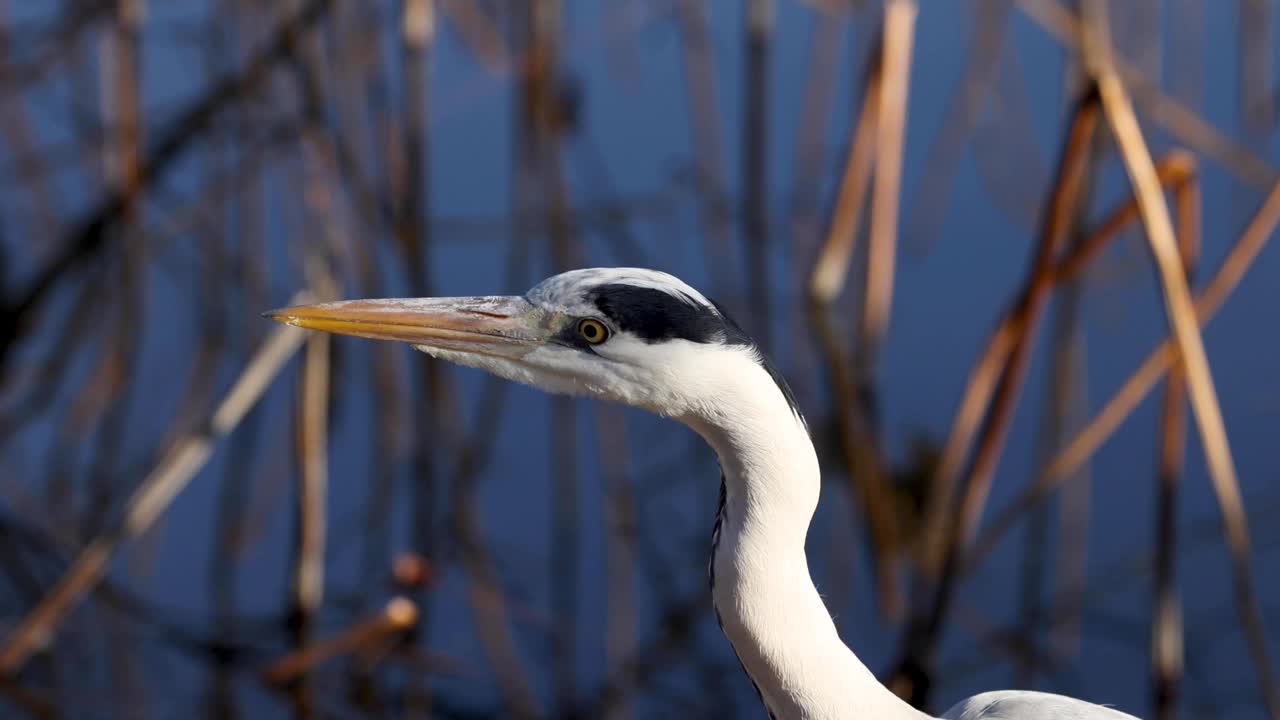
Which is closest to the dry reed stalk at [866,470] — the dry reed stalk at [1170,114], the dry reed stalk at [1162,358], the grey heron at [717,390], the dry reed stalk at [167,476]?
the dry reed stalk at [1162,358]

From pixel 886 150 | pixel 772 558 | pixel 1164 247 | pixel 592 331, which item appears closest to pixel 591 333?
pixel 592 331

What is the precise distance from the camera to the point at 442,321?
127 cm

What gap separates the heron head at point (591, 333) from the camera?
1.18 m

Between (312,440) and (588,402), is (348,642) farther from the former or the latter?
(588,402)

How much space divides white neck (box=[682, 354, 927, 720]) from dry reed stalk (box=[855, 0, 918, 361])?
4.62 feet

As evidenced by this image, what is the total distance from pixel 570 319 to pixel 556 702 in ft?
5.50

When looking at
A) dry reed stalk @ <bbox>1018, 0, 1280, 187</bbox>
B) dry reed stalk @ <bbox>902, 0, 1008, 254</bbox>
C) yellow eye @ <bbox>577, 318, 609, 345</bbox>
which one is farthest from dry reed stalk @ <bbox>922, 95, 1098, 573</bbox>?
dry reed stalk @ <bbox>902, 0, 1008, 254</bbox>

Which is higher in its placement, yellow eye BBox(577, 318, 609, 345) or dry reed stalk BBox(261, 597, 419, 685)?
yellow eye BBox(577, 318, 609, 345)

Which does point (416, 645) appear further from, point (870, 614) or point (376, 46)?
point (376, 46)

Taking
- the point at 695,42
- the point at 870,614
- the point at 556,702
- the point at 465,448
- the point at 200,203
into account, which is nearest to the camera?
the point at 556,702

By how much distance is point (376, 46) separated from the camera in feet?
12.4

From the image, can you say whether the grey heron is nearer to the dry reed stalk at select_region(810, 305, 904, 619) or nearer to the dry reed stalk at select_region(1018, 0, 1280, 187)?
the dry reed stalk at select_region(1018, 0, 1280, 187)

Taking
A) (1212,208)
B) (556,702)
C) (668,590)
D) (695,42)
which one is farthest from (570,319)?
(1212,208)

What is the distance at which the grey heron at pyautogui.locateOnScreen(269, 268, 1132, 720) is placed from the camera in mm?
1180
